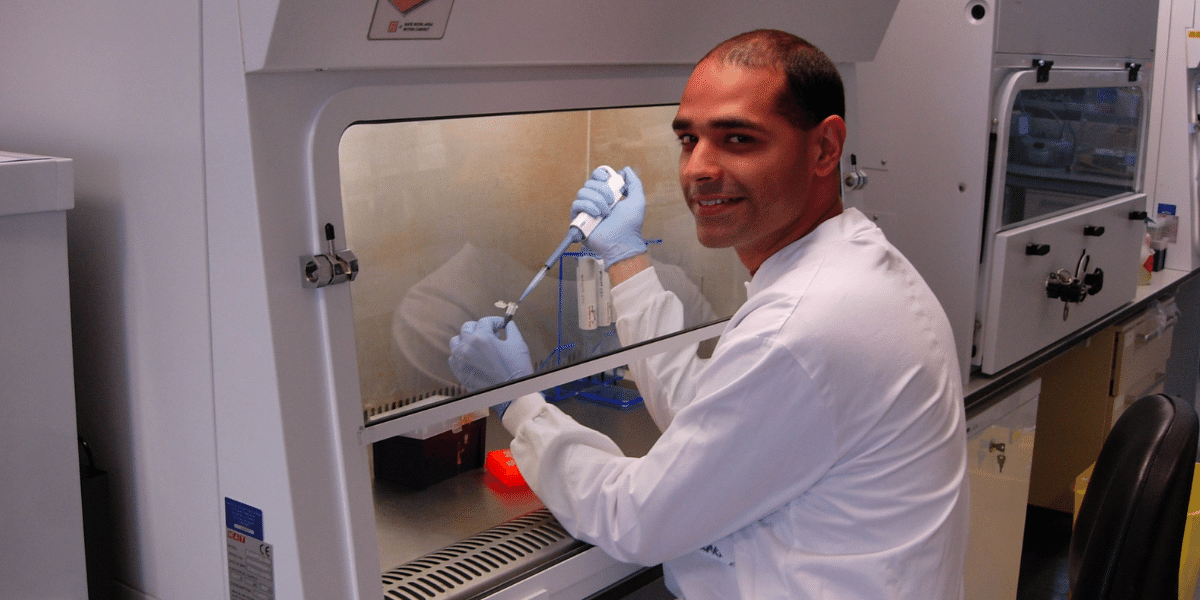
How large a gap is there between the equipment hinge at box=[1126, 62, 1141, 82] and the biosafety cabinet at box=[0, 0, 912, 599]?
1.81 meters

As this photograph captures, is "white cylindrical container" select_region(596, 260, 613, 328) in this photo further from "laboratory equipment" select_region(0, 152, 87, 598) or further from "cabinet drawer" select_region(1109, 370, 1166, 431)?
"cabinet drawer" select_region(1109, 370, 1166, 431)

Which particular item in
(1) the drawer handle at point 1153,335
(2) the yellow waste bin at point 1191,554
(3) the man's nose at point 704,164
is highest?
(3) the man's nose at point 704,164

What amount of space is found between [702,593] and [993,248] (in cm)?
135

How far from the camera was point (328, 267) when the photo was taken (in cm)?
107

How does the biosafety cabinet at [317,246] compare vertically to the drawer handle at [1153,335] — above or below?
above

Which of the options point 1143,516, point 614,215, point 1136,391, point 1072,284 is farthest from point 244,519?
point 1136,391

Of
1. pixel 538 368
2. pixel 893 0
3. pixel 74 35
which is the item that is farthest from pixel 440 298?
pixel 893 0

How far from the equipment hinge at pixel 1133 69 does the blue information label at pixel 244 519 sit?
2.83m

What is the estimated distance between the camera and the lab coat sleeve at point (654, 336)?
1693 mm

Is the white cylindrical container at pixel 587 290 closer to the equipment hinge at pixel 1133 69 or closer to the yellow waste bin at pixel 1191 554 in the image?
the yellow waste bin at pixel 1191 554

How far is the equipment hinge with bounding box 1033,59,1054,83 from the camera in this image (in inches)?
91.3

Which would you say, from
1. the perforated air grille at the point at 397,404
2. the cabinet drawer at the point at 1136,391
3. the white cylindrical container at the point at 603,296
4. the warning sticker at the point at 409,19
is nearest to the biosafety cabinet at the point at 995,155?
the cabinet drawer at the point at 1136,391

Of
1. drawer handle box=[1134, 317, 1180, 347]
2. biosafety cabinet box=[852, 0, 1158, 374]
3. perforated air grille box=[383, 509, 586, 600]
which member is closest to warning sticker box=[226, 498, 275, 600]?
perforated air grille box=[383, 509, 586, 600]

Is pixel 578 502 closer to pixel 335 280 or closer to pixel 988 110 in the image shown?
pixel 335 280
